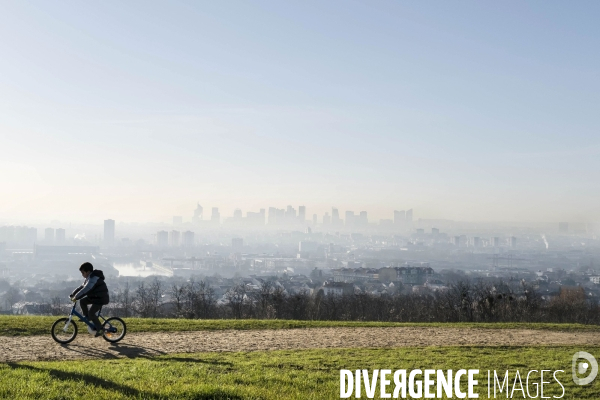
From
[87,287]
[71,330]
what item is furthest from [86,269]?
[71,330]

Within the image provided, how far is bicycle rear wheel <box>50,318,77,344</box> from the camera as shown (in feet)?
49.8

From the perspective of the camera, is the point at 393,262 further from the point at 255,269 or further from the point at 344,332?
the point at 344,332

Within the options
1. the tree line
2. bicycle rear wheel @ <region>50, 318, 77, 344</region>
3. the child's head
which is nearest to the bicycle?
bicycle rear wheel @ <region>50, 318, 77, 344</region>

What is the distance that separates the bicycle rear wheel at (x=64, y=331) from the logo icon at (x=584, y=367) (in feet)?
45.5

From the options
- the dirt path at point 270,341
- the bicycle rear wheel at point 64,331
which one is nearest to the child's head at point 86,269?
the bicycle rear wheel at point 64,331

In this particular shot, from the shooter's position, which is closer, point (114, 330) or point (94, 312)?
point (94, 312)

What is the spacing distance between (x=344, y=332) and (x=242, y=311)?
2539cm

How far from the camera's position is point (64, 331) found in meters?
15.2

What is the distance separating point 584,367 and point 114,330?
13.7 metres

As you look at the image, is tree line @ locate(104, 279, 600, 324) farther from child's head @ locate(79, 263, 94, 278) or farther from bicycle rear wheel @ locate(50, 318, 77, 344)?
child's head @ locate(79, 263, 94, 278)

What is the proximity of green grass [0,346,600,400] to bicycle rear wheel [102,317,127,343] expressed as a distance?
2.68 m

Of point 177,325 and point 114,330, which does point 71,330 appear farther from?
point 177,325

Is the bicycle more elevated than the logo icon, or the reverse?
the bicycle

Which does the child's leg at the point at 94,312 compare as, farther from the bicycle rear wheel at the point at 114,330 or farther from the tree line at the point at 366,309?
the tree line at the point at 366,309
